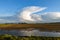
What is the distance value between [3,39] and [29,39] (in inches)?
121

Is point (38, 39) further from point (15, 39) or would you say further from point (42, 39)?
point (15, 39)

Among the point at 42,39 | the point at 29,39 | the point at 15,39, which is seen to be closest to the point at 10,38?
the point at 15,39

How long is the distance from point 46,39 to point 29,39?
2225 mm

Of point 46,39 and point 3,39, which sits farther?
point 46,39

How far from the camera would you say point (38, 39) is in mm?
22844

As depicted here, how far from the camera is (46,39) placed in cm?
2317

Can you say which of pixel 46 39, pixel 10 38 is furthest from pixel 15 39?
pixel 46 39

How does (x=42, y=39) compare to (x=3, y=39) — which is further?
(x=42, y=39)

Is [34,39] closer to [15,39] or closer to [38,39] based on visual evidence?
[38,39]

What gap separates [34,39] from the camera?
74.3 ft

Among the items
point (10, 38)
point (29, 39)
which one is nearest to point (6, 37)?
point (10, 38)

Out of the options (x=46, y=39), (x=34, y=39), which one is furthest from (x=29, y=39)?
(x=46, y=39)

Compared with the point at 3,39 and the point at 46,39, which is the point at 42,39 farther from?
the point at 3,39

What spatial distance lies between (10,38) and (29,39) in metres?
2.29
